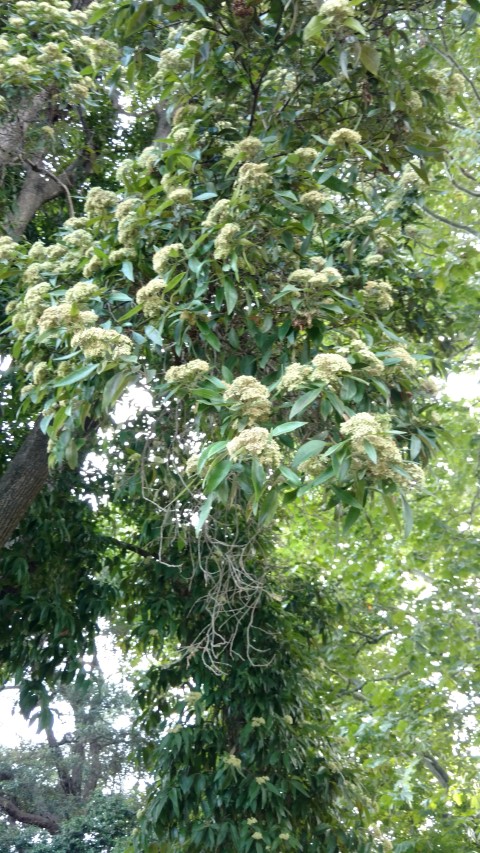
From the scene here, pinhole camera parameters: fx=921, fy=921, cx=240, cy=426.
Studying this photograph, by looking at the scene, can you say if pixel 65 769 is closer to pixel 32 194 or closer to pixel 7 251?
pixel 32 194

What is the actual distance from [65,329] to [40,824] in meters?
8.59

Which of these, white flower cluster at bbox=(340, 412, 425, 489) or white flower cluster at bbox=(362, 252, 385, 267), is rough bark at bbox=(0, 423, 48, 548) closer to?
white flower cluster at bbox=(362, 252, 385, 267)

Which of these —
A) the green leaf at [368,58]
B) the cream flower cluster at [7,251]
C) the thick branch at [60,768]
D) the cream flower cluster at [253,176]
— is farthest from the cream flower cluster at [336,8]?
the thick branch at [60,768]

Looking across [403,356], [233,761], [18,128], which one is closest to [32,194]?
[18,128]

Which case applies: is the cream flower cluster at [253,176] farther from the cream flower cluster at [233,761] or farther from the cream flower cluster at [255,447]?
the cream flower cluster at [233,761]

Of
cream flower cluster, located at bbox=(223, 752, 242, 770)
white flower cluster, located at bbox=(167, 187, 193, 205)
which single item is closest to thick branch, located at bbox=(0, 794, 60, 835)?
cream flower cluster, located at bbox=(223, 752, 242, 770)

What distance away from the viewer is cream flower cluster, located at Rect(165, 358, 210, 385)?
7.77 feet

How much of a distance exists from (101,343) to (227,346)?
797 mm

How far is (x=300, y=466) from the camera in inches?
80.7

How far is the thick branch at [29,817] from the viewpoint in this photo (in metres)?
9.68

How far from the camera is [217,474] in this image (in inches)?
Answer: 76.5

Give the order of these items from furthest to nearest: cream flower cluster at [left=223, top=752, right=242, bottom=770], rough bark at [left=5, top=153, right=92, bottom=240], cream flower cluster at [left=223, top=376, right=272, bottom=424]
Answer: rough bark at [left=5, top=153, right=92, bottom=240] → cream flower cluster at [left=223, top=752, right=242, bottom=770] → cream flower cluster at [left=223, top=376, right=272, bottom=424]

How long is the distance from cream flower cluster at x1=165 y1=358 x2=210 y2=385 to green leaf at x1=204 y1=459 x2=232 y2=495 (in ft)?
1.49

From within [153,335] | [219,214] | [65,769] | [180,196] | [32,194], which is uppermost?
[32,194]
